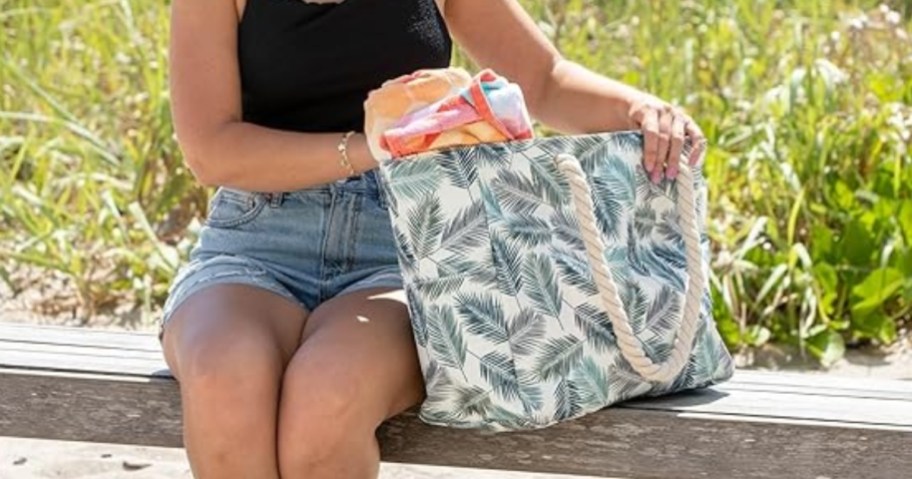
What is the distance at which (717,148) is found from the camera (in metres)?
4.25

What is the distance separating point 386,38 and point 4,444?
1371 millimetres

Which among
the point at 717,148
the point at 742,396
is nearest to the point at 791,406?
the point at 742,396

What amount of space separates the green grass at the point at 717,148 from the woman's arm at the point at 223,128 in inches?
57.9

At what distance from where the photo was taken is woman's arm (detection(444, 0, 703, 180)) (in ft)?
8.98

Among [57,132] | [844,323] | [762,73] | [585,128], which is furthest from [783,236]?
[57,132]

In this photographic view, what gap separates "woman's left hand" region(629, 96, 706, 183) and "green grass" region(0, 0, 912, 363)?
1296 millimetres

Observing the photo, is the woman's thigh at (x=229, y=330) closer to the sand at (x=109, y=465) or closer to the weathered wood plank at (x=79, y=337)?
the weathered wood plank at (x=79, y=337)

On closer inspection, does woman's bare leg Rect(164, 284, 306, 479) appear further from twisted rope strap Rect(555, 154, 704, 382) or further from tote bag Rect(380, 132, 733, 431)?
twisted rope strap Rect(555, 154, 704, 382)

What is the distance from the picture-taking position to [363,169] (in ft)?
8.34

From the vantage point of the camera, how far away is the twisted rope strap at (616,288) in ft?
8.11

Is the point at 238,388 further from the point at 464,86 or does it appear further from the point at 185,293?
the point at 464,86

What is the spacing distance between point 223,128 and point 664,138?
59cm

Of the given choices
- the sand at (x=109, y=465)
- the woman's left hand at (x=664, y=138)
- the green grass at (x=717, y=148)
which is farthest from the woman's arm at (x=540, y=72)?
the green grass at (x=717, y=148)

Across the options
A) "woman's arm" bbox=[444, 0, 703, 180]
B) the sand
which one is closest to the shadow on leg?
"woman's arm" bbox=[444, 0, 703, 180]
